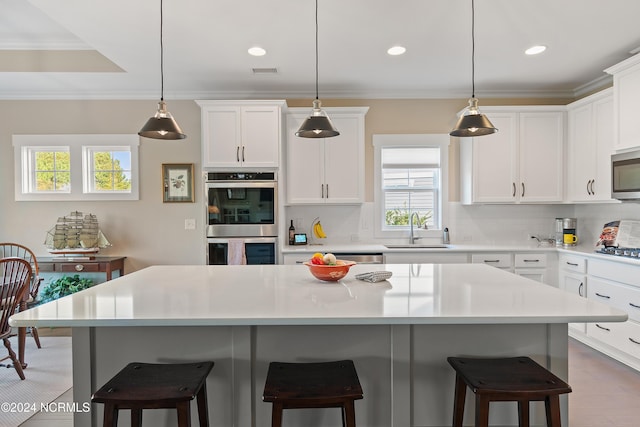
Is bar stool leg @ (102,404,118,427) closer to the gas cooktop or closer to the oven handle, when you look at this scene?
the oven handle

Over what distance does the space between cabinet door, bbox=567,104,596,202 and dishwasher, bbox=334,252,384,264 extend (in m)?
2.22

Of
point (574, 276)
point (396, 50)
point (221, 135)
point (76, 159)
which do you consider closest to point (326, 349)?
point (396, 50)

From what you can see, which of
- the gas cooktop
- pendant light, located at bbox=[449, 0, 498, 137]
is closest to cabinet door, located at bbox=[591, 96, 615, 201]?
the gas cooktop

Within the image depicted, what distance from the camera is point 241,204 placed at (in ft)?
12.8

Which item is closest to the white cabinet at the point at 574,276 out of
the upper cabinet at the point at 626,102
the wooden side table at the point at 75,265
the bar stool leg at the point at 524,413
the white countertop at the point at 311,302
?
the upper cabinet at the point at 626,102

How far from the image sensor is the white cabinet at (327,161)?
4.16 metres

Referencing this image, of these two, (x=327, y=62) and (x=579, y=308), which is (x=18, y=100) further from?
(x=579, y=308)

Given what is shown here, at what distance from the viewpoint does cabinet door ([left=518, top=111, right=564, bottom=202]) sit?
4141 mm

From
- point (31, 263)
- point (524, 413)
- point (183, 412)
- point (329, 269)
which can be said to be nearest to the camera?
point (183, 412)

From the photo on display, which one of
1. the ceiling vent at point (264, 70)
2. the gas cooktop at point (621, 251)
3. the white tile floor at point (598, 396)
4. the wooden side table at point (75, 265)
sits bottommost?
the white tile floor at point (598, 396)

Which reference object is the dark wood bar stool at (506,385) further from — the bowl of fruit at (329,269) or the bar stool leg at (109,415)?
the bar stool leg at (109,415)

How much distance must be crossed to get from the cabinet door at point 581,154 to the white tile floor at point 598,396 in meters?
1.65

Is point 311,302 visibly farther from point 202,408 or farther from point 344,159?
point 344,159

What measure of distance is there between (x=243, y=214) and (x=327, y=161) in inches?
42.9
